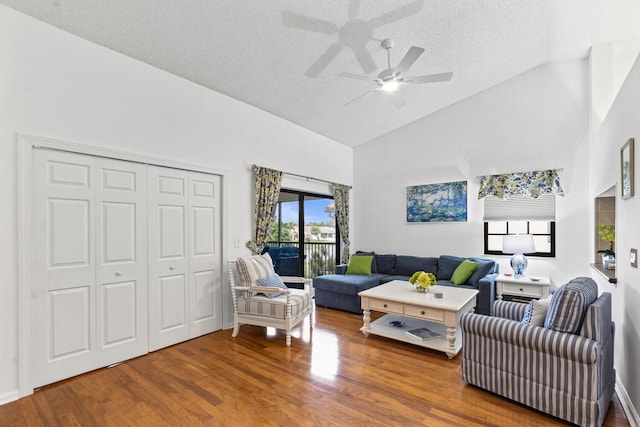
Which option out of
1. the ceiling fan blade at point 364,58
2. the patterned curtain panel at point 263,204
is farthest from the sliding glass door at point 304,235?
the ceiling fan blade at point 364,58

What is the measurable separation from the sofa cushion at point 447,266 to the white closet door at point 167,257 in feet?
12.8

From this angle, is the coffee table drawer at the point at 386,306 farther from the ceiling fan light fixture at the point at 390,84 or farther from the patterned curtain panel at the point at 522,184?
the patterned curtain panel at the point at 522,184

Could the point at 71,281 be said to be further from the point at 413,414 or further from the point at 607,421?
the point at 607,421

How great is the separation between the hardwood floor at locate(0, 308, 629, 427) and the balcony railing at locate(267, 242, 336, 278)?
2.15 meters

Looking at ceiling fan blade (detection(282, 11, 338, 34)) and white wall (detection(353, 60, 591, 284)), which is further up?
ceiling fan blade (detection(282, 11, 338, 34))

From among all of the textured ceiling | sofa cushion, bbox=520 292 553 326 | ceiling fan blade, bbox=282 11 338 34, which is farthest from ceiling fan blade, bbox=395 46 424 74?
sofa cushion, bbox=520 292 553 326

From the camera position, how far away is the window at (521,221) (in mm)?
4586

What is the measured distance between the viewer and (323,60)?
3525 mm

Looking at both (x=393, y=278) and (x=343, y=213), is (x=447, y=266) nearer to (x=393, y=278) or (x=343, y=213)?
(x=393, y=278)

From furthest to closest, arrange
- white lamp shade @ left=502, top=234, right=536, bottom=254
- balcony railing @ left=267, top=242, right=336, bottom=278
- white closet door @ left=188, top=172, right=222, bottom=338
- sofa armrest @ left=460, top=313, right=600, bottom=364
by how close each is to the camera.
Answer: balcony railing @ left=267, top=242, right=336, bottom=278 → white lamp shade @ left=502, top=234, right=536, bottom=254 → white closet door @ left=188, top=172, right=222, bottom=338 → sofa armrest @ left=460, top=313, right=600, bottom=364

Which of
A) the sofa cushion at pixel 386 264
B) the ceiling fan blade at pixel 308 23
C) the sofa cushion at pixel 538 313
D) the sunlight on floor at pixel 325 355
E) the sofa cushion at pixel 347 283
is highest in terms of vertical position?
the ceiling fan blade at pixel 308 23

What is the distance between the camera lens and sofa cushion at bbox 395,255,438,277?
5.24m

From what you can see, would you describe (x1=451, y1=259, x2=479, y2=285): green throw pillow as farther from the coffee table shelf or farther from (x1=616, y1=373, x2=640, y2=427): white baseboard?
(x1=616, y1=373, x2=640, y2=427): white baseboard

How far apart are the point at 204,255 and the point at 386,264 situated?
10.9 ft
